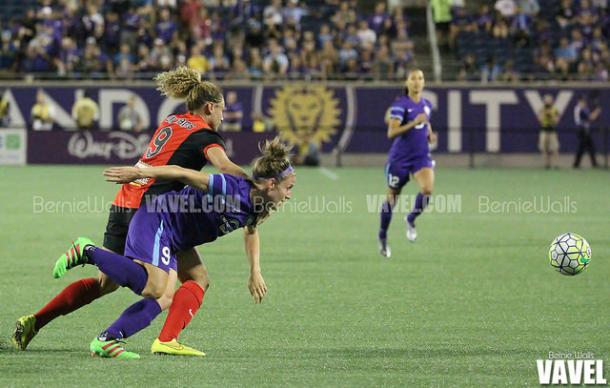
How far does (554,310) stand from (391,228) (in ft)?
26.3

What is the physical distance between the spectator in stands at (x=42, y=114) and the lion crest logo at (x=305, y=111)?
5.96 meters

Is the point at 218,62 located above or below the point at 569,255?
above

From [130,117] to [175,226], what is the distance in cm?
2486

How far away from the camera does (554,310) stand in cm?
976

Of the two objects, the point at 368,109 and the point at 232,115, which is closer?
the point at 232,115

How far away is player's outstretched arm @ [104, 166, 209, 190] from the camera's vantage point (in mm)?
6902

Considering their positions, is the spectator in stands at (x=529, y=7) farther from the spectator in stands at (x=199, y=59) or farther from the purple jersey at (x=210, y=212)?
the purple jersey at (x=210, y=212)

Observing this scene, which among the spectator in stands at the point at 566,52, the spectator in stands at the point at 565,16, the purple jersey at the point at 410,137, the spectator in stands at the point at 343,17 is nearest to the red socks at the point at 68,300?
the purple jersey at the point at 410,137

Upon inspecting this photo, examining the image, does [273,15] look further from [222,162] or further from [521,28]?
[222,162]

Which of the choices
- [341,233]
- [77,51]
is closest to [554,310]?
[341,233]

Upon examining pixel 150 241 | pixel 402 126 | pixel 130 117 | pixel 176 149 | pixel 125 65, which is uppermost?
pixel 176 149

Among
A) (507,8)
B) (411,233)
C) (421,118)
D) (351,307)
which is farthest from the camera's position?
(507,8)

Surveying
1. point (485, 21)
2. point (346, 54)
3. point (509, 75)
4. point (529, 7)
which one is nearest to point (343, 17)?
point (346, 54)

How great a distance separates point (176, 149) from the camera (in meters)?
7.58
